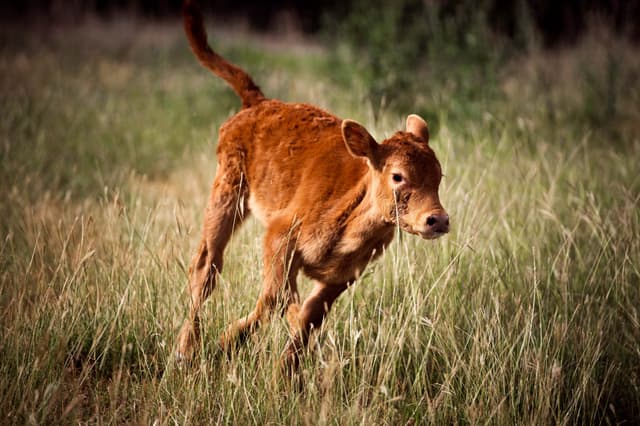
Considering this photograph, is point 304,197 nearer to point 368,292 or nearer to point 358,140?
point 358,140

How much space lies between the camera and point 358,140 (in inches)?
133

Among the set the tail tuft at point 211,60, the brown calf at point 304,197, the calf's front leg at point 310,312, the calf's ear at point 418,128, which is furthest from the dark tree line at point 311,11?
the calf's front leg at point 310,312

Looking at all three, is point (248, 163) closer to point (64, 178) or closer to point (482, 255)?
point (482, 255)

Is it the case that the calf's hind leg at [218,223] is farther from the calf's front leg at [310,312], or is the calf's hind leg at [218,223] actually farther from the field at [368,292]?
the calf's front leg at [310,312]

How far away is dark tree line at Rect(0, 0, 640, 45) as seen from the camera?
1351cm

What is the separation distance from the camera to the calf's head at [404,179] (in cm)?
316

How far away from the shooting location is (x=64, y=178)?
283 inches

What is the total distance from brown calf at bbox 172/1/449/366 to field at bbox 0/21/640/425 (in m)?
0.14

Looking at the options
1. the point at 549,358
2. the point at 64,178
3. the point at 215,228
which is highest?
the point at 215,228

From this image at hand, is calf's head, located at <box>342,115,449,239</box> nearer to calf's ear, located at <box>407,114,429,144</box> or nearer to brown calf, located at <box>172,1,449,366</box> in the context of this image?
brown calf, located at <box>172,1,449,366</box>

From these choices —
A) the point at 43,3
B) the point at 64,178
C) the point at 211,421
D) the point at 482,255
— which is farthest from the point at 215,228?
the point at 43,3

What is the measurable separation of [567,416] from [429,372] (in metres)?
0.77

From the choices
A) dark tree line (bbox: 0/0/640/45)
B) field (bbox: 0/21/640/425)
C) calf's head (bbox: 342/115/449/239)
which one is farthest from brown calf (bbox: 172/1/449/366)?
dark tree line (bbox: 0/0/640/45)

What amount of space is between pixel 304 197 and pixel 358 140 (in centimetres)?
52
